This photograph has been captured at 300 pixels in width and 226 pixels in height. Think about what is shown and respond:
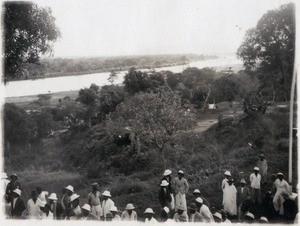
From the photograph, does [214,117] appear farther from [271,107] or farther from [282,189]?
[282,189]

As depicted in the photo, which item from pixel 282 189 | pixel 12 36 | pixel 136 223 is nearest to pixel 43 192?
pixel 136 223

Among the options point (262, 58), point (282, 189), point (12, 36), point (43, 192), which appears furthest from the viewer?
point (12, 36)

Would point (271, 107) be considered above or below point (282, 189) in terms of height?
above

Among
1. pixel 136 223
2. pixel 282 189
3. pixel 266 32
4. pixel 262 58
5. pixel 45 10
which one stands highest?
pixel 45 10

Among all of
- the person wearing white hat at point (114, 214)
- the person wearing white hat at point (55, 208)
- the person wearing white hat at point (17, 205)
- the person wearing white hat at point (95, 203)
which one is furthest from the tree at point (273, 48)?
the person wearing white hat at point (17, 205)

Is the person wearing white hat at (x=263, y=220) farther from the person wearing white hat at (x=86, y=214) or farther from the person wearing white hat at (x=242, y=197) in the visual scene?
the person wearing white hat at (x=86, y=214)

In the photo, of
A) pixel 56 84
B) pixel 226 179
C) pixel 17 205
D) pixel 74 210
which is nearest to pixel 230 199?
pixel 226 179
